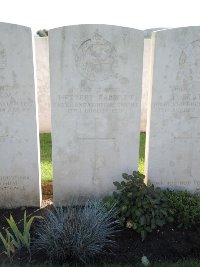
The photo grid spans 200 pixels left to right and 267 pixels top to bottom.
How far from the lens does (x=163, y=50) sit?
407cm

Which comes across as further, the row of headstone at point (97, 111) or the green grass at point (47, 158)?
the green grass at point (47, 158)

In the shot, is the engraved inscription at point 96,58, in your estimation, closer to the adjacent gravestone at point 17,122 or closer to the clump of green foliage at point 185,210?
the adjacent gravestone at point 17,122

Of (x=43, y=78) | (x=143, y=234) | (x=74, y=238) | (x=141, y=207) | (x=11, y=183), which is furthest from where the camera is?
(x=43, y=78)

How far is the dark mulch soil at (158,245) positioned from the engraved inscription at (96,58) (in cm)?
195

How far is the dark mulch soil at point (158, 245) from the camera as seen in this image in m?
3.48

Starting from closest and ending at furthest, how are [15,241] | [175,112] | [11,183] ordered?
1. [15,241]
2. [175,112]
3. [11,183]

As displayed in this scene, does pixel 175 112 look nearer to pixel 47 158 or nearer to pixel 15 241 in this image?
pixel 15 241

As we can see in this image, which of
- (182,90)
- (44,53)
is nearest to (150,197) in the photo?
(182,90)

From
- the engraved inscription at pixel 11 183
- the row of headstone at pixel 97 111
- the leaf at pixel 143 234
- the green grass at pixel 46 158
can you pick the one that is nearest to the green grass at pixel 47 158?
the green grass at pixel 46 158

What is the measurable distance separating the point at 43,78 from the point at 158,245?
16.6 feet

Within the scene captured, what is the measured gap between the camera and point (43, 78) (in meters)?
7.54

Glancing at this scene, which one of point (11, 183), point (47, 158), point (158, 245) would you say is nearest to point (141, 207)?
point (158, 245)

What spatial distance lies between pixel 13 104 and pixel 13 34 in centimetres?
86

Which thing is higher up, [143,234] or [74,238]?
[74,238]
